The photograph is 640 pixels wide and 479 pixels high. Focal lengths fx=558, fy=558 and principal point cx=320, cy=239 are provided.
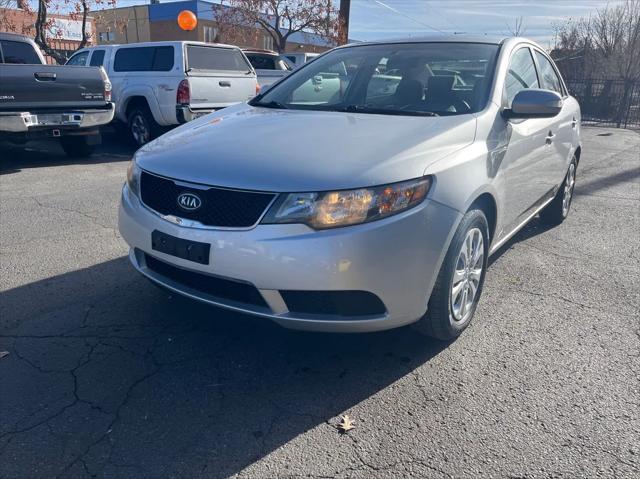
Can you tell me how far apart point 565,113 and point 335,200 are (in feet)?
11.5

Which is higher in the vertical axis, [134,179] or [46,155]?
[134,179]

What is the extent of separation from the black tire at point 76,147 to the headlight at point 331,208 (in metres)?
7.27

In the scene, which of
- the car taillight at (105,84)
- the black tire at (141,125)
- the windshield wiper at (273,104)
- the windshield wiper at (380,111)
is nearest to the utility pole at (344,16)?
the black tire at (141,125)

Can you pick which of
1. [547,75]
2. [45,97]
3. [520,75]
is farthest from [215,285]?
[45,97]

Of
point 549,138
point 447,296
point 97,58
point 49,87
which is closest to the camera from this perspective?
point 447,296

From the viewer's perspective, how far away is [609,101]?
2094 centimetres

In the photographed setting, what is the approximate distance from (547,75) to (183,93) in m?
6.07

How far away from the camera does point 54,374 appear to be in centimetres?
288

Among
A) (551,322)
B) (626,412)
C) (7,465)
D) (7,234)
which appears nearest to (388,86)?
(551,322)

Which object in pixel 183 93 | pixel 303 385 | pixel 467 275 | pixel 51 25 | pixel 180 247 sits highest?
pixel 51 25

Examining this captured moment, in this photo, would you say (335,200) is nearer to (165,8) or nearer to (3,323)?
(3,323)

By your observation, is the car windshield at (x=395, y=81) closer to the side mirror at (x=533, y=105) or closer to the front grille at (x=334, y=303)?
the side mirror at (x=533, y=105)

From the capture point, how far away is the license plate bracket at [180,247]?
2701 millimetres

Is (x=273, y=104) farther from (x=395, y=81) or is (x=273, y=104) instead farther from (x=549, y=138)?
(x=549, y=138)
